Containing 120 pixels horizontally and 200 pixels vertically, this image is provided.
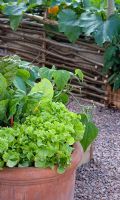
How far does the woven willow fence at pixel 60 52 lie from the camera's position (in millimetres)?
3668

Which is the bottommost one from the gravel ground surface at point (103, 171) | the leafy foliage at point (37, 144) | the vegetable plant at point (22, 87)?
the gravel ground surface at point (103, 171)

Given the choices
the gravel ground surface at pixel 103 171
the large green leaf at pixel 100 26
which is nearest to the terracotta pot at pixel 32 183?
the gravel ground surface at pixel 103 171

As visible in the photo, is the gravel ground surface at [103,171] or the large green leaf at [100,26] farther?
the large green leaf at [100,26]

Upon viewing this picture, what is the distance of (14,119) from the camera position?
180 centimetres

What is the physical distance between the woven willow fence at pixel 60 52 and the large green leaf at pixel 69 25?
0.50 feet

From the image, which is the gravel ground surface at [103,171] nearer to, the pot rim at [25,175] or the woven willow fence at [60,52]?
the woven willow fence at [60,52]

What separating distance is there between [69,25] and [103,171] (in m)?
1.37

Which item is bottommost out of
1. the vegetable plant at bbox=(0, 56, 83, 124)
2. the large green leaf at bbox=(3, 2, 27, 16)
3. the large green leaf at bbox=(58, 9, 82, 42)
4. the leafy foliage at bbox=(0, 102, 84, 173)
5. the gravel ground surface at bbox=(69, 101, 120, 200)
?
the gravel ground surface at bbox=(69, 101, 120, 200)

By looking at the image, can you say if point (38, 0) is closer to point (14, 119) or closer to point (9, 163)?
point (14, 119)

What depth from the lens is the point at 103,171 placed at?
8.66 feet

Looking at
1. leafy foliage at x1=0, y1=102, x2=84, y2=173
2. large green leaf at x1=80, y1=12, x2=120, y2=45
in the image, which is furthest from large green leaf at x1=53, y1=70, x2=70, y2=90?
large green leaf at x1=80, y1=12, x2=120, y2=45

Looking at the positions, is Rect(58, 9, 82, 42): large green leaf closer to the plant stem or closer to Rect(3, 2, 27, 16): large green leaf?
the plant stem

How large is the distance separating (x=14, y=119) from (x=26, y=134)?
6.6 inches

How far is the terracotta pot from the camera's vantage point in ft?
5.33
